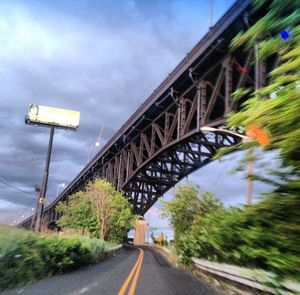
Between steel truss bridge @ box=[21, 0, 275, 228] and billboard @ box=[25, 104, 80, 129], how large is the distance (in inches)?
353

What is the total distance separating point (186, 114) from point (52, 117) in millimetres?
40437

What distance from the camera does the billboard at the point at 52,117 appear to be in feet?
234

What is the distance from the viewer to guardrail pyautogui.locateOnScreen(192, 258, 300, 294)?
19.9 feet

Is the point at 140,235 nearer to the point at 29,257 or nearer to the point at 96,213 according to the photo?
the point at 96,213

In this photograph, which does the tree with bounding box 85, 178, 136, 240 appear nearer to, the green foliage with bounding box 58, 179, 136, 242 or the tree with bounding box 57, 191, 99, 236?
the green foliage with bounding box 58, 179, 136, 242

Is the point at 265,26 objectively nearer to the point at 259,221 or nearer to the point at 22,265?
the point at 259,221

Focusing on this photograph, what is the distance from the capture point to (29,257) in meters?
13.5

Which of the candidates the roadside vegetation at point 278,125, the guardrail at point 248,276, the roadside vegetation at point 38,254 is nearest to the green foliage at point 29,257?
the roadside vegetation at point 38,254

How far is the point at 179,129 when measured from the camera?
113 ft

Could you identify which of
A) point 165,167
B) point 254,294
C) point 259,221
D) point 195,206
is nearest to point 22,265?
point 254,294

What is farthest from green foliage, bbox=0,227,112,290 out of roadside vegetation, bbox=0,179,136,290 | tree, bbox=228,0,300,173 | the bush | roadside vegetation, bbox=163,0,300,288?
tree, bbox=228,0,300,173

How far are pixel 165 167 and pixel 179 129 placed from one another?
21.6m

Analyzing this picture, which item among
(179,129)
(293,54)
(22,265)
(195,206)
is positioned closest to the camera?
(293,54)

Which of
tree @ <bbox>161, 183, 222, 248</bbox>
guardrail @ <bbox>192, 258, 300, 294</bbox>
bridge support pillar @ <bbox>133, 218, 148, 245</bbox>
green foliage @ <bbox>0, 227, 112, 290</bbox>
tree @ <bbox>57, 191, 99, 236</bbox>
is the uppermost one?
bridge support pillar @ <bbox>133, 218, 148, 245</bbox>
